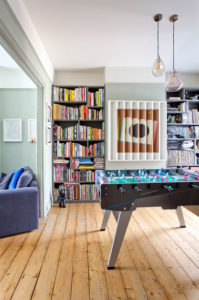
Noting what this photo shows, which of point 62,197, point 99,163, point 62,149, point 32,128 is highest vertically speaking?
point 32,128

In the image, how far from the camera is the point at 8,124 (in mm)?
4277

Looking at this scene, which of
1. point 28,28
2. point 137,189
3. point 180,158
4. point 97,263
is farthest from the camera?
point 180,158

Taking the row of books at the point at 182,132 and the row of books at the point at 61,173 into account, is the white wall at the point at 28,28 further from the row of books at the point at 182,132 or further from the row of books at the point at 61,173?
the row of books at the point at 182,132

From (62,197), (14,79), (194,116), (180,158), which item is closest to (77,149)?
(62,197)

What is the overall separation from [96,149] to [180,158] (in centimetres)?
176

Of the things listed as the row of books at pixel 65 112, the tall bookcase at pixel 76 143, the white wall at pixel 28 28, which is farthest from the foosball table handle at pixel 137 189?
the row of books at pixel 65 112

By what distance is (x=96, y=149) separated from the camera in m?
4.29

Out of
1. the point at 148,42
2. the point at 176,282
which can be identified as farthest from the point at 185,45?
the point at 176,282

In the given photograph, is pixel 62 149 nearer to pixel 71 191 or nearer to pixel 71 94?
pixel 71 191

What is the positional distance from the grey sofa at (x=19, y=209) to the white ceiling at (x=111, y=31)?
2.08 metres

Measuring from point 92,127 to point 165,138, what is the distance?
4.99 ft

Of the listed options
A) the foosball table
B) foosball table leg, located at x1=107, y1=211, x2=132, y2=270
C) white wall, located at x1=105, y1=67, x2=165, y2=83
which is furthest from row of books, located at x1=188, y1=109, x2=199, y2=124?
foosball table leg, located at x1=107, y1=211, x2=132, y2=270

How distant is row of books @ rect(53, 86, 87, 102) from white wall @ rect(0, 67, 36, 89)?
1.78ft

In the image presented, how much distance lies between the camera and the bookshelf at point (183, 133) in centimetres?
441
